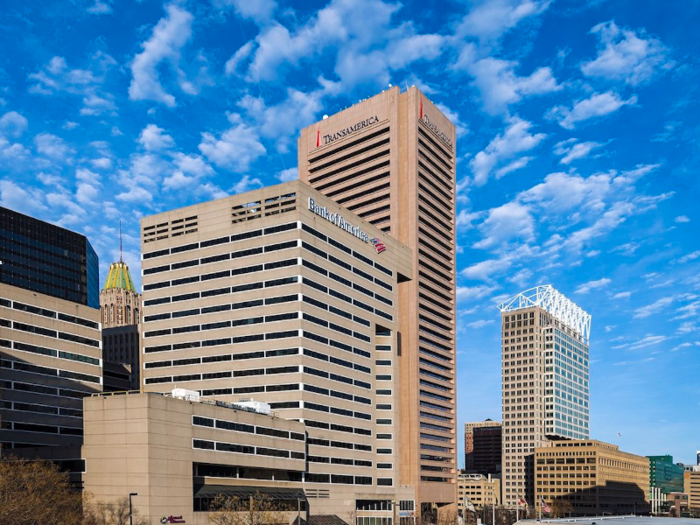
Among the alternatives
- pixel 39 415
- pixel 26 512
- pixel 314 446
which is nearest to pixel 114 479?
pixel 26 512

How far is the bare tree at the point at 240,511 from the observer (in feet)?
402

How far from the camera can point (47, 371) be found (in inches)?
6107

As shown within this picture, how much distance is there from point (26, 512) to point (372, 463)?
10982cm

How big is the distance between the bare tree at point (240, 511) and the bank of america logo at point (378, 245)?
7720cm

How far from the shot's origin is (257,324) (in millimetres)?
168125

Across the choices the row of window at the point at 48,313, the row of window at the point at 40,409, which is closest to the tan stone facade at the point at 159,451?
the row of window at the point at 40,409

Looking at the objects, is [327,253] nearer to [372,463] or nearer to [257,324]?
[257,324]

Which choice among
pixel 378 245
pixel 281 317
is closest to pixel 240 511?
pixel 281 317

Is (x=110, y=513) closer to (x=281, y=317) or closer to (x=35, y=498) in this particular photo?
(x=35, y=498)

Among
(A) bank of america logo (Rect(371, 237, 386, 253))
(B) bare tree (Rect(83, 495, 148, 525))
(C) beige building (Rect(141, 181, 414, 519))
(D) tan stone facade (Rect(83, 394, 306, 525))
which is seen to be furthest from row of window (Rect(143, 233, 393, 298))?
(B) bare tree (Rect(83, 495, 148, 525))

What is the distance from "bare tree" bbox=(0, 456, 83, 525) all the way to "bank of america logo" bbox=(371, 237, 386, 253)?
10033 centimetres

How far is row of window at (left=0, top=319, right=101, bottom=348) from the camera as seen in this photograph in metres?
149

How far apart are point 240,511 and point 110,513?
76.5 feet

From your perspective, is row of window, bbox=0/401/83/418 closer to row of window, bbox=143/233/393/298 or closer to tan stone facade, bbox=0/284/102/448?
tan stone facade, bbox=0/284/102/448
